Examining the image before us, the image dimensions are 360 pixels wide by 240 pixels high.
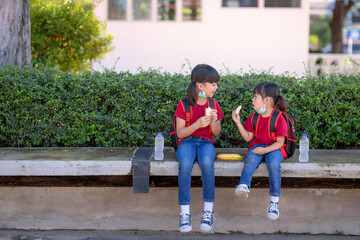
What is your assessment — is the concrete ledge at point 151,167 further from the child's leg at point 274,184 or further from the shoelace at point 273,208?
the shoelace at point 273,208

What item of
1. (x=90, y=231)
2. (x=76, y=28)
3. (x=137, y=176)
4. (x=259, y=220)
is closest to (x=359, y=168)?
(x=259, y=220)

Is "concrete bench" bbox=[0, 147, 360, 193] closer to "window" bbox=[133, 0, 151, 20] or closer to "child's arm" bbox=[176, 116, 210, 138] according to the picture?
"child's arm" bbox=[176, 116, 210, 138]

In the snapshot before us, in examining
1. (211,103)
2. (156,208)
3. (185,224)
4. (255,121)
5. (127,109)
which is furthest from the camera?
(127,109)

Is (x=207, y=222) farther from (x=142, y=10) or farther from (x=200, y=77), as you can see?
(x=142, y=10)

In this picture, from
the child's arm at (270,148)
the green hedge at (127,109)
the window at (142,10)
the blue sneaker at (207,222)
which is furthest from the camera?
the window at (142,10)

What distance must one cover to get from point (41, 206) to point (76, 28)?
4.43m

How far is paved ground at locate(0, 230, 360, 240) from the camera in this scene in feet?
15.0

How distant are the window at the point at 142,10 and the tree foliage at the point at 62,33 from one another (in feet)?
13.1

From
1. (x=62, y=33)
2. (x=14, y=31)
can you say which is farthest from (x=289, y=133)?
(x=62, y=33)

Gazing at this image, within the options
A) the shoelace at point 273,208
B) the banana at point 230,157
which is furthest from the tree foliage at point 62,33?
the shoelace at point 273,208

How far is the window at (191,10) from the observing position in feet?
41.0

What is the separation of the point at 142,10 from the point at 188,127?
8999mm

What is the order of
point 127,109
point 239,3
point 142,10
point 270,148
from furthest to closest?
point 142,10 → point 239,3 → point 127,109 → point 270,148

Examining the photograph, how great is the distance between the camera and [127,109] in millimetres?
4887
